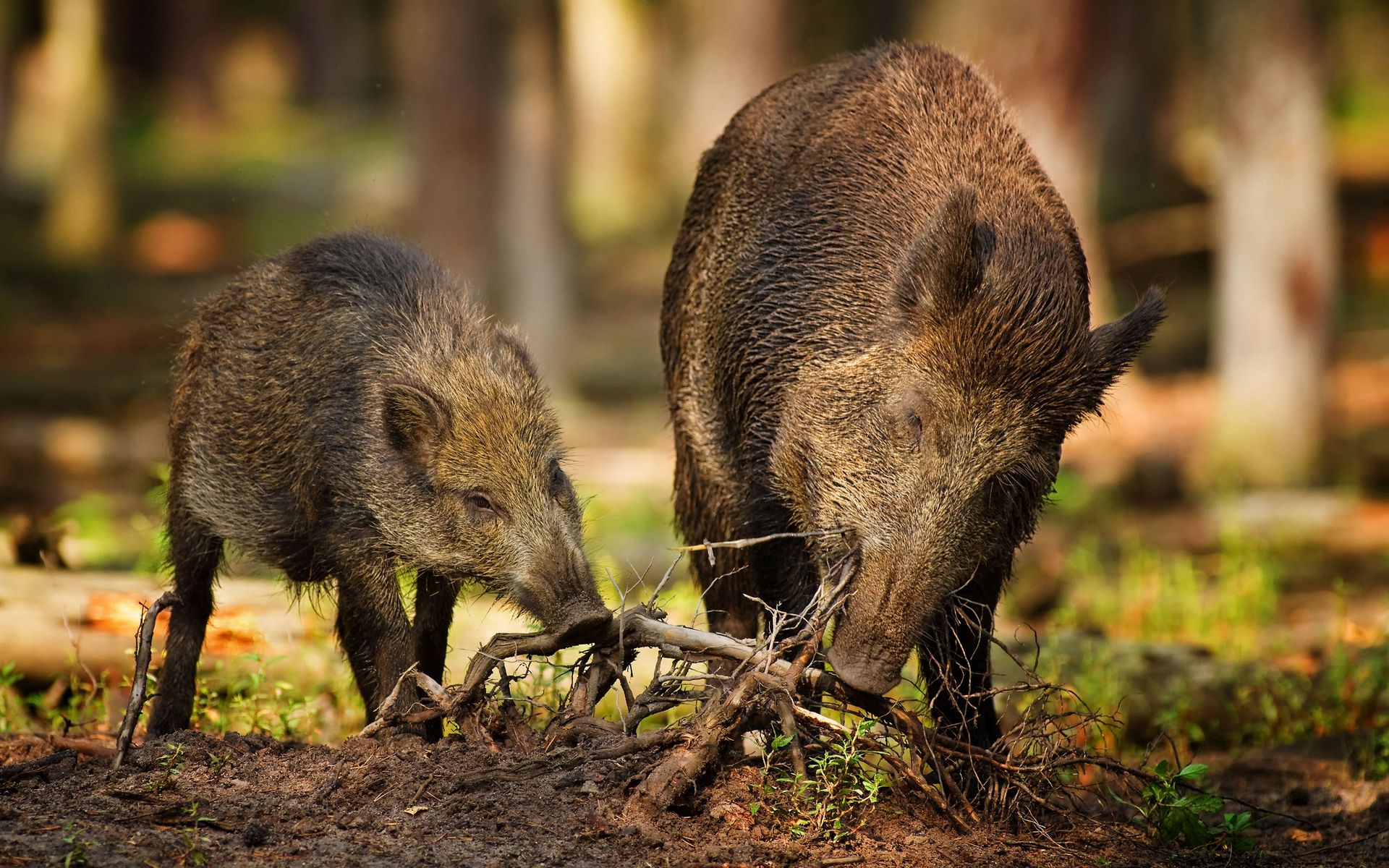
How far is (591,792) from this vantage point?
3.73 meters

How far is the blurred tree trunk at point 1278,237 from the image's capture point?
Result: 10.9m

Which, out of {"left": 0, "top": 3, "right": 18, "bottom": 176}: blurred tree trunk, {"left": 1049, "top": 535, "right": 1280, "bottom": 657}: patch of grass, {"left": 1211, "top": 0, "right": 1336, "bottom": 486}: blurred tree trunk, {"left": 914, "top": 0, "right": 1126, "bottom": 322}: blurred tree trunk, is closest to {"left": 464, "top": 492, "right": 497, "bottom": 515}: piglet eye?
{"left": 1049, "top": 535, "right": 1280, "bottom": 657}: patch of grass

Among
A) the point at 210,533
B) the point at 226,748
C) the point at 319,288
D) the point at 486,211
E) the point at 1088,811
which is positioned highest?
the point at 486,211

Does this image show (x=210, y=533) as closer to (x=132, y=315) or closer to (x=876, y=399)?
(x=876, y=399)

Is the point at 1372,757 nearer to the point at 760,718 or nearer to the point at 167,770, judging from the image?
the point at 760,718

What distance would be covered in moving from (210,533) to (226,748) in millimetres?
1118

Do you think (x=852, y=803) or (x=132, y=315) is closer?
(x=852, y=803)

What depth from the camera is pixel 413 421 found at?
14.8 ft

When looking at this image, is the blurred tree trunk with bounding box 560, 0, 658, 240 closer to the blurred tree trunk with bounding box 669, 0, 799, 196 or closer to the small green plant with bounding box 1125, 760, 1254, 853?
the blurred tree trunk with bounding box 669, 0, 799, 196

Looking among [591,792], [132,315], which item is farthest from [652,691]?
[132,315]

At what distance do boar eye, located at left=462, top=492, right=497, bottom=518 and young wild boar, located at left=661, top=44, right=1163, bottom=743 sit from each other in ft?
2.49

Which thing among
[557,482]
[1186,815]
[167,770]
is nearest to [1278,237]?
[1186,815]

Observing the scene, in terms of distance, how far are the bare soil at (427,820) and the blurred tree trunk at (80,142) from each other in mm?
19108

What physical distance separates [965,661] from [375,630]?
6.00ft
